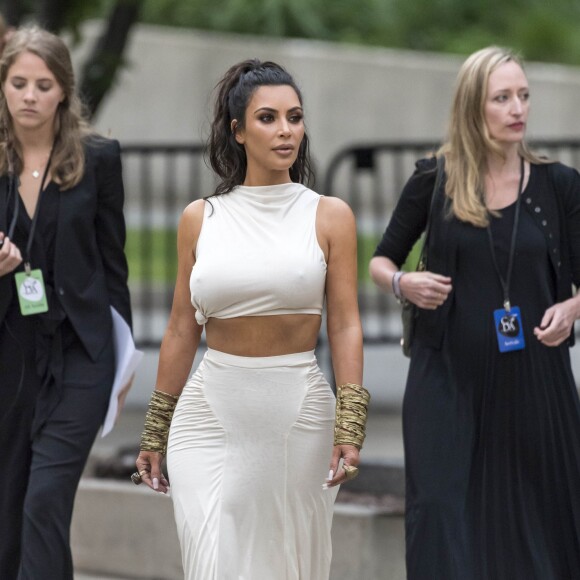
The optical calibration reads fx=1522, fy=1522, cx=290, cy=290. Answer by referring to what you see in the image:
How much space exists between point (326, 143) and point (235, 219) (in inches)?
615

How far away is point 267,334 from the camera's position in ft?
14.2

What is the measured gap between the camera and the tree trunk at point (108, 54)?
7.88 meters

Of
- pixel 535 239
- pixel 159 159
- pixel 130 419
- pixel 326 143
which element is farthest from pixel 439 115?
pixel 535 239

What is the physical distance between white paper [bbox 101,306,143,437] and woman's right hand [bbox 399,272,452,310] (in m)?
0.98

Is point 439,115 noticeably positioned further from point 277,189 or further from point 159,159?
point 277,189

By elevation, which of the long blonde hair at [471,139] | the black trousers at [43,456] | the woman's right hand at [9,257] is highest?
the long blonde hair at [471,139]

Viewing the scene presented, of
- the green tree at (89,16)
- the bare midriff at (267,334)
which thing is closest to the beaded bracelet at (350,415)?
the bare midriff at (267,334)

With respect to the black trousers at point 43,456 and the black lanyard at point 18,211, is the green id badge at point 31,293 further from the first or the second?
the black trousers at point 43,456

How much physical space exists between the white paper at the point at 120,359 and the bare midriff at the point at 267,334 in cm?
98

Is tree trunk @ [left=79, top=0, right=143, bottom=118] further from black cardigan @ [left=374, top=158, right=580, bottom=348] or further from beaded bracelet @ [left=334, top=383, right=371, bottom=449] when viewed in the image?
beaded bracelet @ [left=334, top=383, right=371, bottom=449]

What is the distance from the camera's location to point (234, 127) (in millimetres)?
4523

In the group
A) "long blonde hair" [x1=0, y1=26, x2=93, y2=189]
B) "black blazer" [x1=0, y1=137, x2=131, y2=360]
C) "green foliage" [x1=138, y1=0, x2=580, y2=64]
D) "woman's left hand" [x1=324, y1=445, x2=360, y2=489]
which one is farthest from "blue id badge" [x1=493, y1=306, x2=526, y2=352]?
"green foliage" [x1=138, y1=0, x2=580, y2=64]

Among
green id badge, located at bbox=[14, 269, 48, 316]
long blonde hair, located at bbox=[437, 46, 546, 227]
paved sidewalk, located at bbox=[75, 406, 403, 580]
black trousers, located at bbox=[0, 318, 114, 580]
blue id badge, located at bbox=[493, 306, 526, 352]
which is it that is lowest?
paved sidewalk, located at bbox=[75, 406, 403, 580]

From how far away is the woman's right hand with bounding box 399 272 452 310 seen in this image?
504 centimetres
